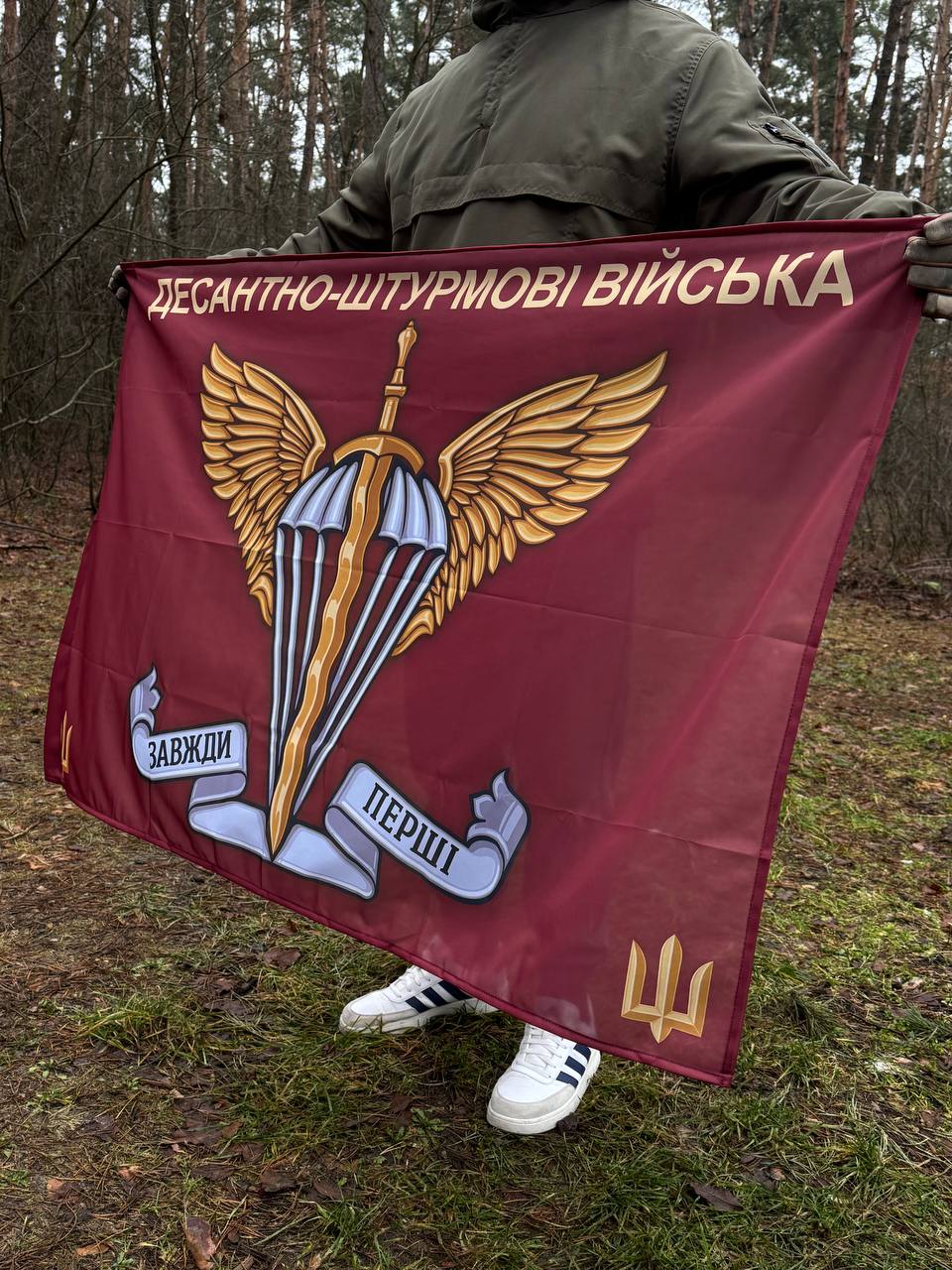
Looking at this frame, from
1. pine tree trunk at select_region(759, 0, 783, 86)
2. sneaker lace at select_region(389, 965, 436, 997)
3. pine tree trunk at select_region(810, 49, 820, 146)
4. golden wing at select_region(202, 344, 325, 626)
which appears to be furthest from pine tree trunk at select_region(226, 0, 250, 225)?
pine tree trunk at select_region(810, 49, 820, 146)

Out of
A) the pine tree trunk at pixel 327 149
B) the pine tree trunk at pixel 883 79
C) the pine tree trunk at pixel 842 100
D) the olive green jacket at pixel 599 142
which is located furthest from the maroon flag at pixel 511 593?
the pine tree trunk at pixel 883 79

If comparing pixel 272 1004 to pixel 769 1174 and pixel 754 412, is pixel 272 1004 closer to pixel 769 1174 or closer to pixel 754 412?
pixel 769 1174

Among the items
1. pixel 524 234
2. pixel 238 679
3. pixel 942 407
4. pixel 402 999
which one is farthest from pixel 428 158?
pixel 942 407

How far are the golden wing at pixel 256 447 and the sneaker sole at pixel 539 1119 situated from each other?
1122 millimetres

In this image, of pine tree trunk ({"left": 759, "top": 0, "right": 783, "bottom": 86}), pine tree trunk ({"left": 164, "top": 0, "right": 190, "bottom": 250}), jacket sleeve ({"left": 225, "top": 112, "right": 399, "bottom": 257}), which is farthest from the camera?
pine tree trunk ({"left": 759, "top": 0, "right": 783, "bottom": 86})

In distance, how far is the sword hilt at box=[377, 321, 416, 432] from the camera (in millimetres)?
2211

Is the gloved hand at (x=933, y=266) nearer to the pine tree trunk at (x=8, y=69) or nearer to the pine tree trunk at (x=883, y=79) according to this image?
the pine tree trunk at (x=8, y=69)

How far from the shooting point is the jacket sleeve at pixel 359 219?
2.55m

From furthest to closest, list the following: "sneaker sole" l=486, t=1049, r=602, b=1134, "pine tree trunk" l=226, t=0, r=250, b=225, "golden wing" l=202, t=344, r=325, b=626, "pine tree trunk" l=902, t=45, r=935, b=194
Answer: "pine tree trunk" l=902, t=45, r=935, b=194, "pine tree trunk" l=226, t=0, r=250, b=225, "golden wing" l=202, t=344, r=325, b=626, "sneaker sole" l=486, t=1049, r=602, b=1134

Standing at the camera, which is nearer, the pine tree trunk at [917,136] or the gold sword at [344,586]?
the gold sword at [344,586]

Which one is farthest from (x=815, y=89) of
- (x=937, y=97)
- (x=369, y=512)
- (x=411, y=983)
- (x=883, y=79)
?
(x=411, y=983)

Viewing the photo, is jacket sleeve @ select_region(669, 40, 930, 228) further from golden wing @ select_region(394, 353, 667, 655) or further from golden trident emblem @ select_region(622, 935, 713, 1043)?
golden trident emblem @ select_region(622, 935, 713, 1043)

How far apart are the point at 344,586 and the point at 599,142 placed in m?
1.00

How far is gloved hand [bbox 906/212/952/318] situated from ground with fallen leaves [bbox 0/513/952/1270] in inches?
63.3
